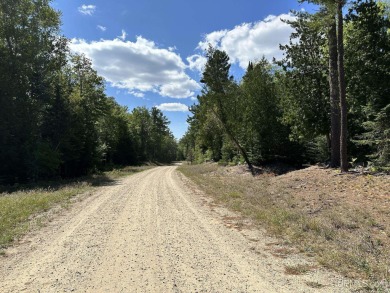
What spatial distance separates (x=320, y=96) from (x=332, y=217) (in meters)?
13.7

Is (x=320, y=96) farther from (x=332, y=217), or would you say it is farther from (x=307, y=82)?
(x=332, y=217)

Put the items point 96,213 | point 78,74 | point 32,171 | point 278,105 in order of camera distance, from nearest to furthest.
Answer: point 96,213 → point 32,171 → point 278,105 → point 78,74

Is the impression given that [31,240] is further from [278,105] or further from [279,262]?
[278,105]

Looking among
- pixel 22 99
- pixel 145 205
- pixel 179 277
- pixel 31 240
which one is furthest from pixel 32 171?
pixel 179 277

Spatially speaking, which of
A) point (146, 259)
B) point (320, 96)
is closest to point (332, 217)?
point (146, 259)

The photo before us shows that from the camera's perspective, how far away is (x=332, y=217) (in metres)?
9.01

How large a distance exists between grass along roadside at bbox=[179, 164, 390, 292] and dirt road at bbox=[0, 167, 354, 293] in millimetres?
712

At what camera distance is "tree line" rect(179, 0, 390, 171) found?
15.2 metres

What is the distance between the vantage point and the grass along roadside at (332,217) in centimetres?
566

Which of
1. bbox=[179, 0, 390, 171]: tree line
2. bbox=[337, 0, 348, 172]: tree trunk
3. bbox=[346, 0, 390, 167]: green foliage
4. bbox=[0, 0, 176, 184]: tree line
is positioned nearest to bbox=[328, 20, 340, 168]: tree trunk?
bbox=[179, 0, 390, 171]: tree line

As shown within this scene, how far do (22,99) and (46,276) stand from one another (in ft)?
74.9

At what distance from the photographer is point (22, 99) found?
24.2 meters

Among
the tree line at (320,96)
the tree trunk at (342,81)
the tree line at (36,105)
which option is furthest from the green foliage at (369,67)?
the tree line at (36,105)

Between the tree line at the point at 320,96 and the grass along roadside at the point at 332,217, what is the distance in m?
2.54
